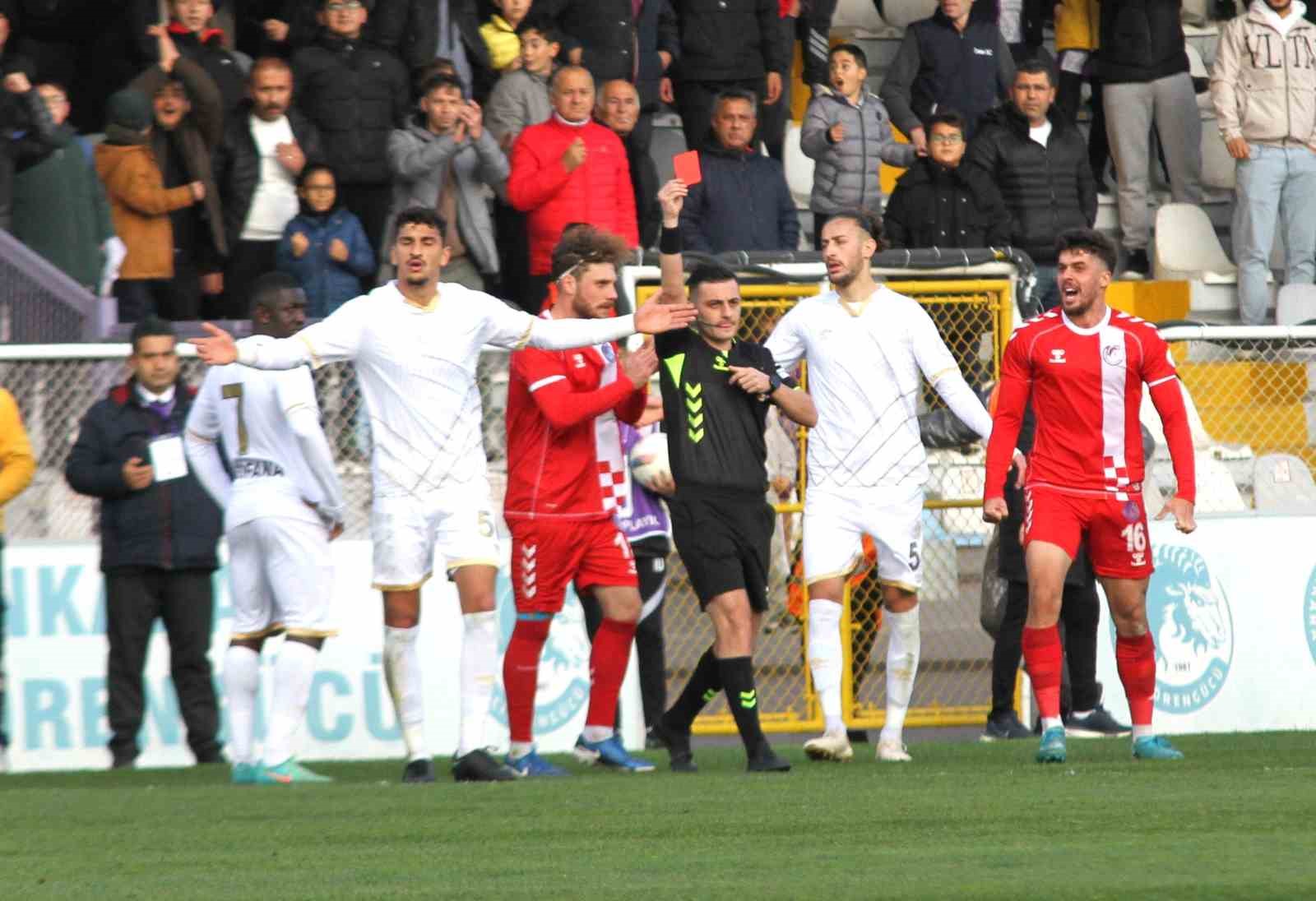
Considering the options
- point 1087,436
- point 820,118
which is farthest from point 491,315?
point 820,118

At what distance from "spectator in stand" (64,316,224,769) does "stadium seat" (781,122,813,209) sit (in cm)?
678

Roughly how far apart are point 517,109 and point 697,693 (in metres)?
5.43

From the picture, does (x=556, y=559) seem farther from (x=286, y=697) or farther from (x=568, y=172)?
(x=568, y=172)

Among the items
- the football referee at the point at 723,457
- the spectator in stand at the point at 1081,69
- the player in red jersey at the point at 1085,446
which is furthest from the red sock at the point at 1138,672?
the spectator in stand at the point at 1081,69

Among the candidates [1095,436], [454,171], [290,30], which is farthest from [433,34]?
[1095,436]

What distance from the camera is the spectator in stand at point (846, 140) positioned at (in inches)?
566

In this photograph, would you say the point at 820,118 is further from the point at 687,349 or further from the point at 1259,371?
the point at 687,349

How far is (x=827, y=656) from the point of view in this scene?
379 inches

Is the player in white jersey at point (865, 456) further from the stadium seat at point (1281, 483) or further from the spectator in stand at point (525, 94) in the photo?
the spectator in stand at point (525, 94)

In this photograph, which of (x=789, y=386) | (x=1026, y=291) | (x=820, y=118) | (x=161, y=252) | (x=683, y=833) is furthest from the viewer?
(x=820, y=118)

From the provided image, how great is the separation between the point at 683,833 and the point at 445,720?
4.27 meters

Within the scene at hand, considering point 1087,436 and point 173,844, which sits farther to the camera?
point 1087,436

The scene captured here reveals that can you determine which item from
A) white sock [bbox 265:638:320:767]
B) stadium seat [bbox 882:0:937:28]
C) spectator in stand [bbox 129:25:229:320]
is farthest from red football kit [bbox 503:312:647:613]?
stadium seat [bbox 882:0:937:28]

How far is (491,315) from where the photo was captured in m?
8.91
